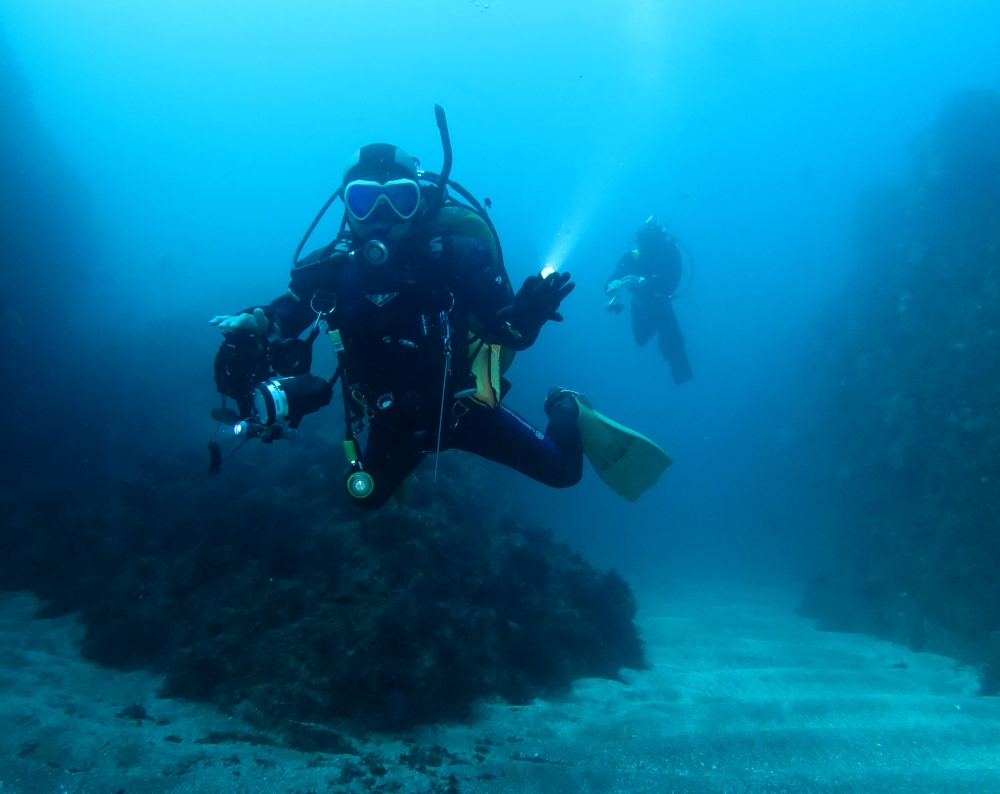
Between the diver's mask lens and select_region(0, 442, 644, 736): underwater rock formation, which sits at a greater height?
the diver's mask lens

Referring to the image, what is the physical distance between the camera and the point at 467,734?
18.4ft

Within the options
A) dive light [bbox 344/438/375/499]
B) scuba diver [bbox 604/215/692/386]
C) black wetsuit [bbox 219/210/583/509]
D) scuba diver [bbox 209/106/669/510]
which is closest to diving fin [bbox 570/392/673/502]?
scuba diver [bbox 209/106/669/510]

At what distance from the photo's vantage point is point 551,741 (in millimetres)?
5426

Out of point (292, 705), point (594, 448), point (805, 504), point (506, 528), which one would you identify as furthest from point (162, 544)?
point (805, 504)

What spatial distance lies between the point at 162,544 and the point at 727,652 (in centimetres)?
1193

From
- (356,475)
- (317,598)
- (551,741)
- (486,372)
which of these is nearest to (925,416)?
(551,741)

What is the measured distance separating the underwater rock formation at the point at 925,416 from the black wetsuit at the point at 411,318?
38.1ft

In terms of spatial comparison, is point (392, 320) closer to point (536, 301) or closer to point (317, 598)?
point (536, 301)

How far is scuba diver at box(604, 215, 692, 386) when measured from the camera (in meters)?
17.4

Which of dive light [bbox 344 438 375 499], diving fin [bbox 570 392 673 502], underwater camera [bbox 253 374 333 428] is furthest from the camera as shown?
diving fin [bbox 570 392 673 502]

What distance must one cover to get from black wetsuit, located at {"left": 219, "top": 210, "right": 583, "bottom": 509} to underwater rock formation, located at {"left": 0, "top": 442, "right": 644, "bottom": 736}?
3.23 m

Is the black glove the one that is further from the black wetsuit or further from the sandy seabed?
the sandy seabed

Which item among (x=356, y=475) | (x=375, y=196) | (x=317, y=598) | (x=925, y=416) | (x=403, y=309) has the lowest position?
(x=317, y=598)

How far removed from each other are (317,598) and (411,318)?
16.1 ft
